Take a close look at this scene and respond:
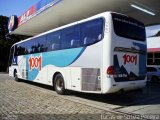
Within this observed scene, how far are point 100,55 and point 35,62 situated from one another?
682 centimetres

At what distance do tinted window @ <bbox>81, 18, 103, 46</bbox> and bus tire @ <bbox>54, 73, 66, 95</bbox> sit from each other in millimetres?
2602

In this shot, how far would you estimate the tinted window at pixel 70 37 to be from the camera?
414 inches

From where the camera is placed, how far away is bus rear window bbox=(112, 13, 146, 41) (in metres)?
9.21

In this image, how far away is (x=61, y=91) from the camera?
38.0ft

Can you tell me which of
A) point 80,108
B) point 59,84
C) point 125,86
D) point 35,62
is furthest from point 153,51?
point 80,108

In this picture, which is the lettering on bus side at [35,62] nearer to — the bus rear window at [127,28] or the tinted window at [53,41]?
the tinted window at [53,41]

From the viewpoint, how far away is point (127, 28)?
9672mm

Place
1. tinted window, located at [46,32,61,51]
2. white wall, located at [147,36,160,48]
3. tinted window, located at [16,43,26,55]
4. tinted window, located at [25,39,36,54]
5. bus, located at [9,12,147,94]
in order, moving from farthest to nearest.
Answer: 1. white wall, located at [147,36,160,48]
2. tinted window, located at [16,43,26,55]
3. tinted window, located at [25,39,36,54]
4. tinted window, located at [46,32,61,51]
5. bus, located at [9,12,147,94]

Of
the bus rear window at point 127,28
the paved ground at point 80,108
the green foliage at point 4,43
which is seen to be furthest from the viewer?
the green foliage at point 4,43

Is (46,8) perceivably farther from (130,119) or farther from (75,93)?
(130,119)

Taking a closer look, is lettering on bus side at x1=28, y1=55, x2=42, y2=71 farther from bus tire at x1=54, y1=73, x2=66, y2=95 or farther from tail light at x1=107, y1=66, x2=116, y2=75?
tail light at x1=107, y1=66, x2=116, y2=75

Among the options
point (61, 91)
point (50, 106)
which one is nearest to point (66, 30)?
point (61, 91)

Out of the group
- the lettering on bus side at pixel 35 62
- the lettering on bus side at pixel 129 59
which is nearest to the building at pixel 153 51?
the lettering on bus side at pixel 35 62

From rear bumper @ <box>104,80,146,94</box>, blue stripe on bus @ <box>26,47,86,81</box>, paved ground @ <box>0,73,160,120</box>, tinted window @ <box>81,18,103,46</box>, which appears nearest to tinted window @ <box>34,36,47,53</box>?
blue stripe on bus @ <box>26,47,86,81</box>
